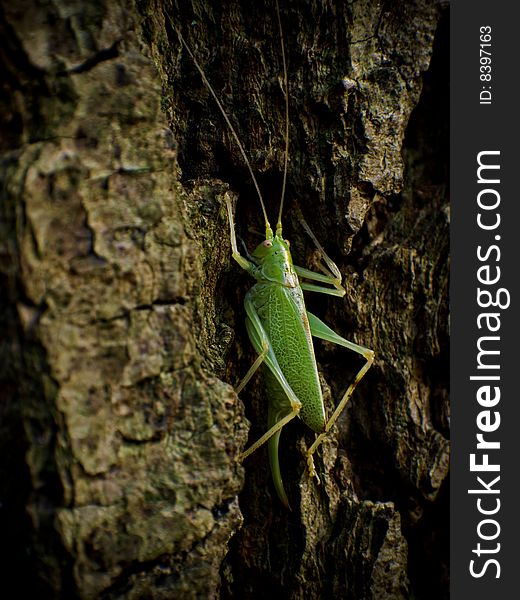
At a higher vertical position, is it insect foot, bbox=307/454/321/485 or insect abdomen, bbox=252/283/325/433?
insect abdomen, bbox=252/283/325/433

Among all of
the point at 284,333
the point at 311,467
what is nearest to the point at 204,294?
the point at 284,333

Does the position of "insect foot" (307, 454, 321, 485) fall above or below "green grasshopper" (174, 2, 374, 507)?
below

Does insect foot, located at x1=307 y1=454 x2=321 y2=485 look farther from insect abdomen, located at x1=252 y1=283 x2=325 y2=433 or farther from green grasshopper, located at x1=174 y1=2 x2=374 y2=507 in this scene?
insect abdomen, located at x1=252 y1=283 x2=325 y2=433

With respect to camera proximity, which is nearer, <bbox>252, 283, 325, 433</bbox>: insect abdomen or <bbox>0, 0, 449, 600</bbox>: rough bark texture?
<bbox>0, 0, 449, 600</bbox>: rough bark texture

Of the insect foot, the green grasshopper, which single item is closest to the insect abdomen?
the green grasshopper

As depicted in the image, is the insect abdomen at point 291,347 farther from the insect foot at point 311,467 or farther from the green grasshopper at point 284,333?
the insect foot at point 311,467

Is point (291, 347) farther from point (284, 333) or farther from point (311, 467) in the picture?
point (311, 467)

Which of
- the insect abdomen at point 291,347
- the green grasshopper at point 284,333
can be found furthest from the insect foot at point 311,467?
the insect abdomen at point 291,347
